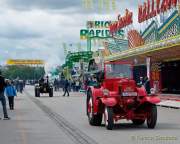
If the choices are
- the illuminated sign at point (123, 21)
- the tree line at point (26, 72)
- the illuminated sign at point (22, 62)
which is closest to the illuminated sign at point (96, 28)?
the illuminated sign at point (123, 21)

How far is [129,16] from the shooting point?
48.9m

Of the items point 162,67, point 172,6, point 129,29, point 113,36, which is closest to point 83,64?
point 113,36

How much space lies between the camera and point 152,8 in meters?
38.4

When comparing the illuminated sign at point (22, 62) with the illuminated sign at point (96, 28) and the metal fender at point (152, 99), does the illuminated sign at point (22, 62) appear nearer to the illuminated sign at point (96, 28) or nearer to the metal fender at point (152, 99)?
the illuminated sign at point (96, 28)

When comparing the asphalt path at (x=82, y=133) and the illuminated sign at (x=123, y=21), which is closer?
the asphalt path at (x=82, y=133)

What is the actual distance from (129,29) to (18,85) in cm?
2104

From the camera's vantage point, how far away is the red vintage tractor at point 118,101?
15.9 meters

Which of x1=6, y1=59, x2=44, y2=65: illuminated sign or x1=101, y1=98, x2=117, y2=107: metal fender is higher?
x1=6, y1=59, x2=44, y2=65: illuminated sign

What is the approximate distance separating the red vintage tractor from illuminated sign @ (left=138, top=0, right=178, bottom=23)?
17.6m

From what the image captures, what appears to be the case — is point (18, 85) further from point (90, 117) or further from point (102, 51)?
point (90, 117)

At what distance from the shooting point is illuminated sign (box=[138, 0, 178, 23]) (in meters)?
35.0

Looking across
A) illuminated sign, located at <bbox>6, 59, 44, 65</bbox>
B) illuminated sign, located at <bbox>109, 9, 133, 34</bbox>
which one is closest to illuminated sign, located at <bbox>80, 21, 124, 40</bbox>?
illuminated sign, located at <bbox>109, 9, 133, 34</bbox>

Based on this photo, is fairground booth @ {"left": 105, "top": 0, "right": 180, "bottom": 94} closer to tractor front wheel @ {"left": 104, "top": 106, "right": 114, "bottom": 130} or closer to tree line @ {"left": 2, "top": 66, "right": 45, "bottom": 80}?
tractor front wheel @ {"left": 104, "top": 106, "right": 114, "bottom": 130}

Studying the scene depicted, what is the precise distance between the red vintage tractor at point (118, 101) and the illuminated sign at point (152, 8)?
17.6m
